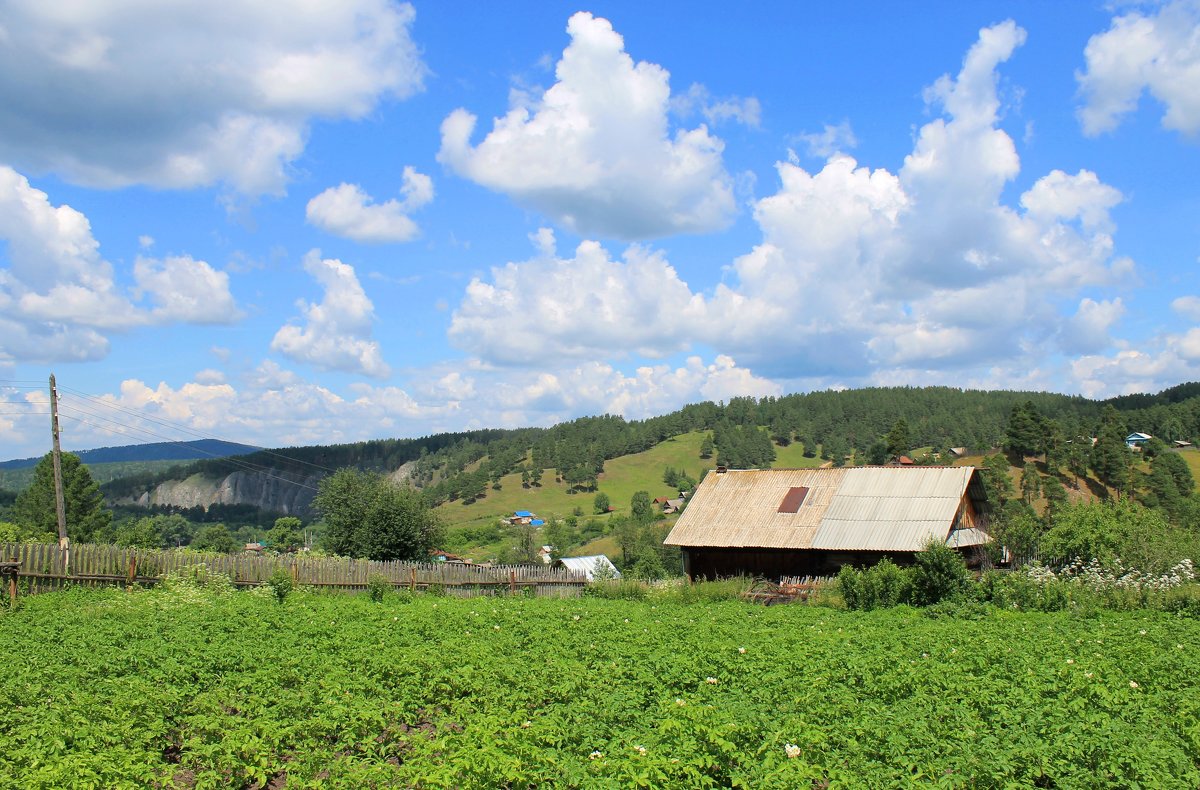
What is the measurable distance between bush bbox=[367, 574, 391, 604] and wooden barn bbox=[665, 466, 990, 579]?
12045 mm

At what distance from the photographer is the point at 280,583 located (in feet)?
77.3

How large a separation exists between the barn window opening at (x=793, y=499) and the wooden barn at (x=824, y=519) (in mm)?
39

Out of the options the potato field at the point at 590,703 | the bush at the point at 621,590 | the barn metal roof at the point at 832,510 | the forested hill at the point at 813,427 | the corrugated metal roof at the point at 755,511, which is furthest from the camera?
the forested hill at the point at 813,427

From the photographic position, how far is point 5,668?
34.8 feet

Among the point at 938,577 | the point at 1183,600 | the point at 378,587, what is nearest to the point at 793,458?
the point at 938,577

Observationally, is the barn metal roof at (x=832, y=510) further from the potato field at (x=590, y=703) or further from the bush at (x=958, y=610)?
the potato field at (x=590, y=703)

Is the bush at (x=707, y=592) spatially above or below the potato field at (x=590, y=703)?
below

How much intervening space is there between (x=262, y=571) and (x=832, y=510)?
20.0 m

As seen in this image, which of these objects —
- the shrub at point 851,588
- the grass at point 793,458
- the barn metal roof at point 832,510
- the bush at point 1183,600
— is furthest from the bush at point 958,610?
the grass at point 793,458

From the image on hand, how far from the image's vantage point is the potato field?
669 cm

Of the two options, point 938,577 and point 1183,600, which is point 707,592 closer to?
point 938,577

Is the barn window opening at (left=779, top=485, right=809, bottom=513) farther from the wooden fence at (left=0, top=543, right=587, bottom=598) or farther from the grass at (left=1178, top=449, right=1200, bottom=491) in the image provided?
the grass at (left=1178, top=449, right=1200, bottom=491)

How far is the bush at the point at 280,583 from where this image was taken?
23.2 metres

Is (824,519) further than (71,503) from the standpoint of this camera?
No
